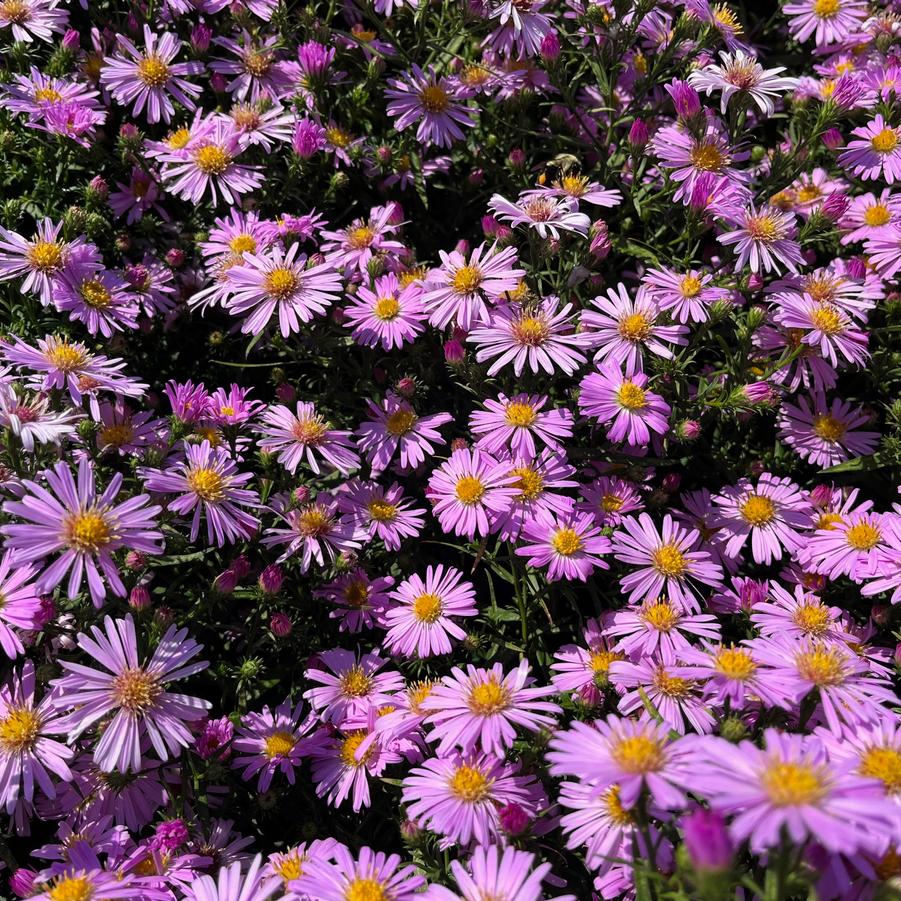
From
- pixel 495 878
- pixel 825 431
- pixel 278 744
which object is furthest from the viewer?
pixel 825 431

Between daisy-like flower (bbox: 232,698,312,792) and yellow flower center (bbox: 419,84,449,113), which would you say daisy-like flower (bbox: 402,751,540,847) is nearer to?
daisy-like flower (bbox: 232,698,312,792)

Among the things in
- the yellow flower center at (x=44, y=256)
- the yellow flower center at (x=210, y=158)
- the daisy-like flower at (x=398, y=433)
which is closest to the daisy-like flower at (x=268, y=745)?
the daisy-like flower at (x=398, y=433)

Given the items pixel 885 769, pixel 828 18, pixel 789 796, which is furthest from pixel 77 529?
pixel 828 18

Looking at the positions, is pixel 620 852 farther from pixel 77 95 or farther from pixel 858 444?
pixel 77 95

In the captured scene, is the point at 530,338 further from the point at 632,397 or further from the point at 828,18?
the point at 828,18

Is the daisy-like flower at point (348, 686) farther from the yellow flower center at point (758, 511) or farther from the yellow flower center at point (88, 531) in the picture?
the yellow flower center at point (758, 511)

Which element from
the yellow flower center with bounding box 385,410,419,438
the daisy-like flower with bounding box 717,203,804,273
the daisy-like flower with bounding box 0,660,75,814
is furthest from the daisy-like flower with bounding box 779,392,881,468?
the daisy-like flower with bounding box 0,660,75,814

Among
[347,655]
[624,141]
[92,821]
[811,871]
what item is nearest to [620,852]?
[811,871]
